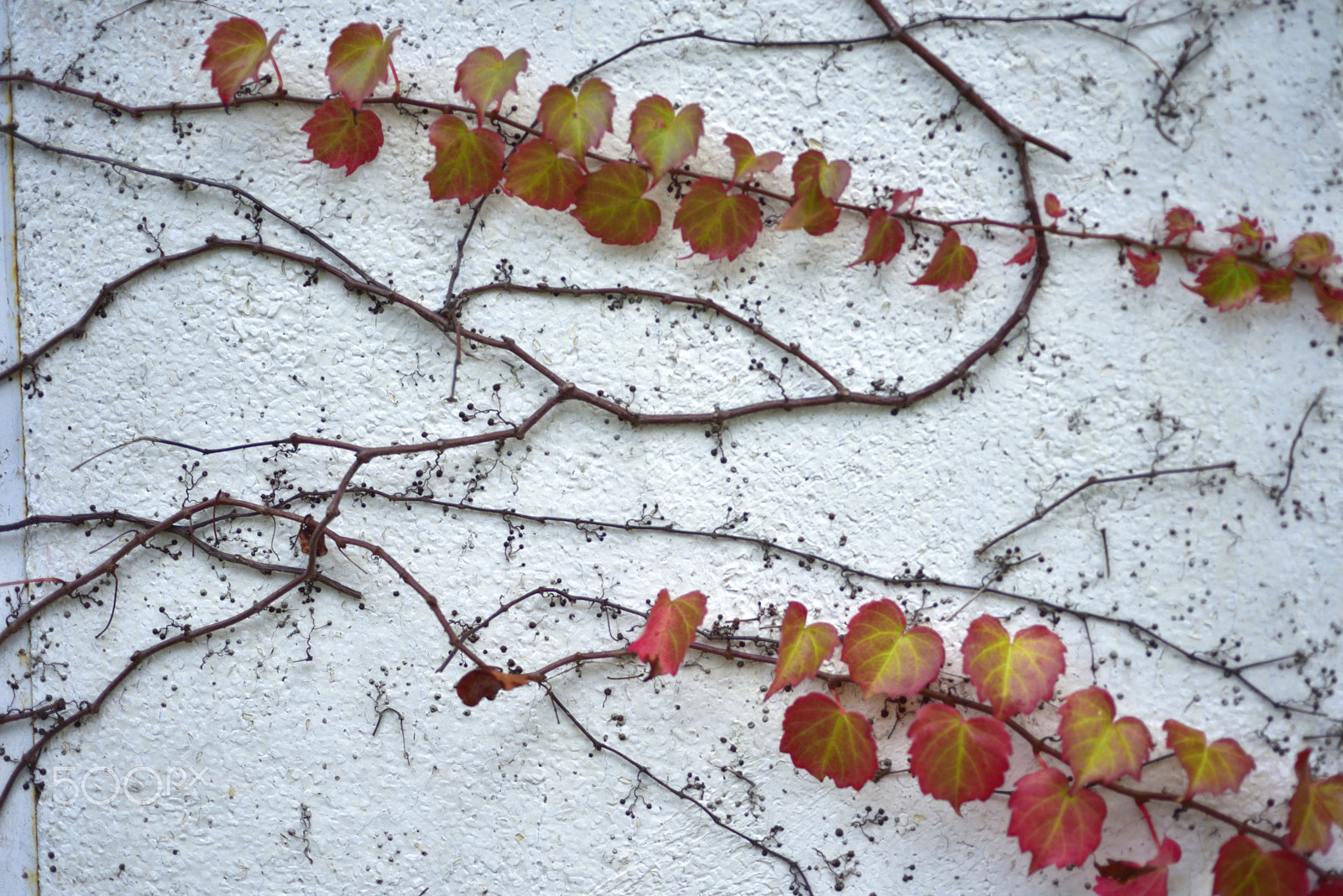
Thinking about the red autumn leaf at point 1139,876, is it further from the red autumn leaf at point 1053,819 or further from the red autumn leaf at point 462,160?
the red autumn leaf at point 462,160

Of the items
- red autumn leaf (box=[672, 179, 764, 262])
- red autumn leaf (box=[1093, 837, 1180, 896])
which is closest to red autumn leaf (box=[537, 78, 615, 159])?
red autumn leaf (box=[672, 179, 764, 262])

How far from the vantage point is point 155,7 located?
4.26 feet

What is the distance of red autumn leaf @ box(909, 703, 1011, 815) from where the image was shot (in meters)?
1.16

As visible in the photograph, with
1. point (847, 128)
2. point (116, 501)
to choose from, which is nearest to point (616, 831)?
point (116, 501)

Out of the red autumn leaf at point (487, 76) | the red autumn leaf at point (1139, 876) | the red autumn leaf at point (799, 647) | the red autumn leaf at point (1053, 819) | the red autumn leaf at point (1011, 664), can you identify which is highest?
the red autumn leaf at point (487, 76)

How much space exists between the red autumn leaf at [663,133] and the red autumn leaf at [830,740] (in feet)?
2.64

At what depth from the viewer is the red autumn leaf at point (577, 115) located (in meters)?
1.19

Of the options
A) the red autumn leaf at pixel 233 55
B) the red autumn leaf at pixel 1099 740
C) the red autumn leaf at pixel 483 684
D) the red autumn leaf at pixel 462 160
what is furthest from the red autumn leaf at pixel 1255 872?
the red autumn leaf at pixel 233 55

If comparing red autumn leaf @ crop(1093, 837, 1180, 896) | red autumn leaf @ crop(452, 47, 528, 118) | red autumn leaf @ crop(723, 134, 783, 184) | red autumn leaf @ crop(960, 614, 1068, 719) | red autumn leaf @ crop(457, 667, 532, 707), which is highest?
red autumn leaf @ crop(452, 47, 528, 118)

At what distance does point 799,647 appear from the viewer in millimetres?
1188

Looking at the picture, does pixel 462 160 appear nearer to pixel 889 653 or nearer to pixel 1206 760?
pixel 889 653

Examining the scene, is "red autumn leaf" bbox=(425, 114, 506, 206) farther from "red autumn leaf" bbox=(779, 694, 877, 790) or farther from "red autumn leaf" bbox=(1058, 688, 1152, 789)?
"red autumn leaf" bbox=(1058, 688, 1152, 789)

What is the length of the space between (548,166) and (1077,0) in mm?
852

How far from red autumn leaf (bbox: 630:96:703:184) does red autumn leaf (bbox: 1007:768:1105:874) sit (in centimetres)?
104
